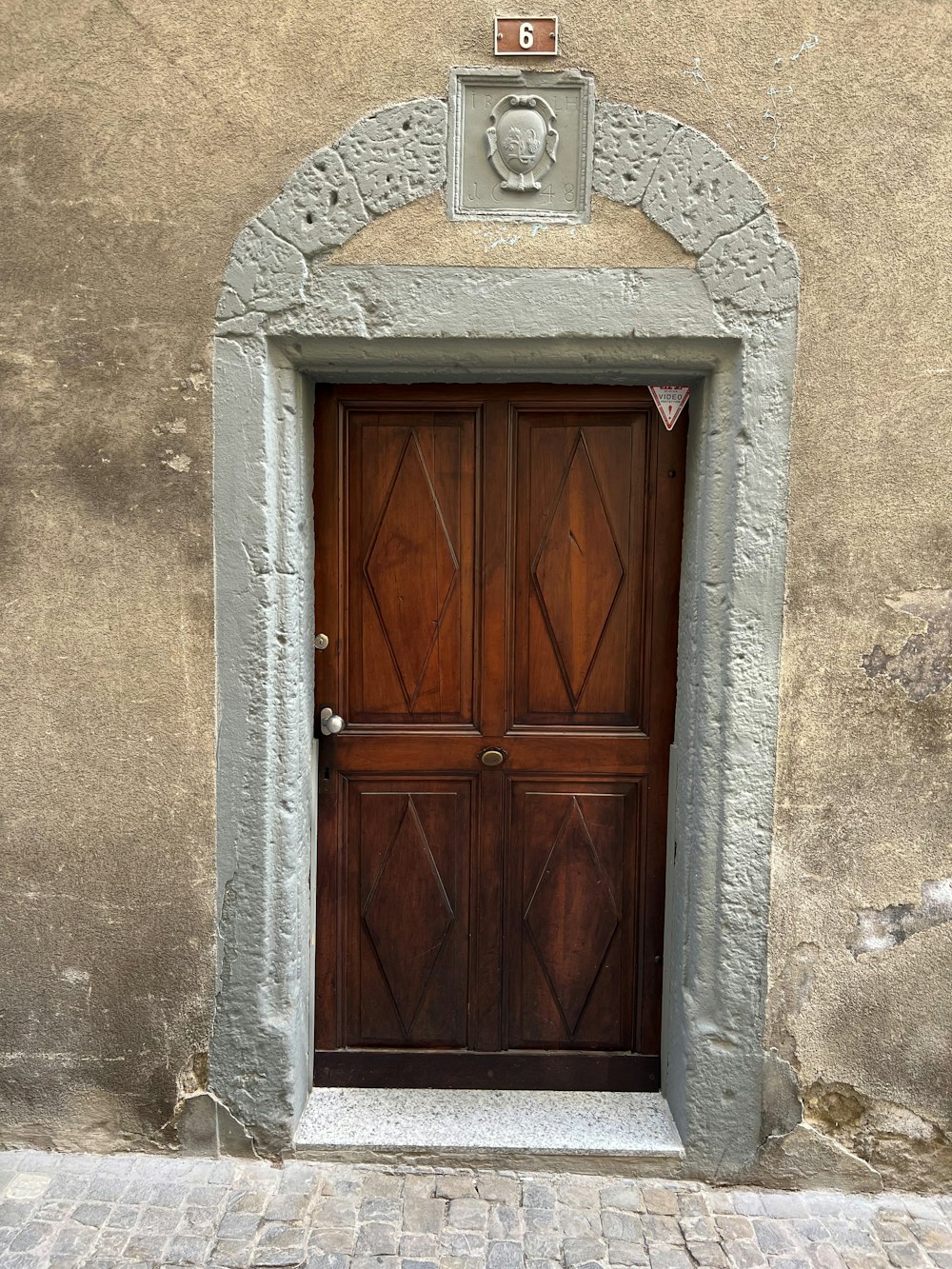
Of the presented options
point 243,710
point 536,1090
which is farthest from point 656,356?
point 536,1090

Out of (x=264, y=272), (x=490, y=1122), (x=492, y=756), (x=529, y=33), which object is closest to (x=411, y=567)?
(x=492, y=756)

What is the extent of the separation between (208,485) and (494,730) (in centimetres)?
113

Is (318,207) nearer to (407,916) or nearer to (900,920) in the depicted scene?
(407,916)

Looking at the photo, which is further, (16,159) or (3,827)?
(3,827)

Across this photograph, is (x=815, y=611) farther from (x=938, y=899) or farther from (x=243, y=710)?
(x=243, y=710)

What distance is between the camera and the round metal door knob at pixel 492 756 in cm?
274

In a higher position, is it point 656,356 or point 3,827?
point 656,356

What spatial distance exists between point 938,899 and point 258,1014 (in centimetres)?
202

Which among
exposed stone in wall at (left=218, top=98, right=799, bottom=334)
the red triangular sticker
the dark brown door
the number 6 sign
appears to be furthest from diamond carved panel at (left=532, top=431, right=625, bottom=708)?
the number 6 sign

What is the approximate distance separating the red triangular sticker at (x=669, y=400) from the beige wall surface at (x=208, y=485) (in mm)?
356

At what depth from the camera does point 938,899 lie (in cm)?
253

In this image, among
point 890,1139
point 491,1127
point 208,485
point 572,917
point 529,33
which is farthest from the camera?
point 572,917

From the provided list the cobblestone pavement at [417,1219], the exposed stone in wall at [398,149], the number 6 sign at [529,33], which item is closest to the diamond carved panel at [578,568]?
the exposed stone in wall at [398,149]

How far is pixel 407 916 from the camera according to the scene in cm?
282
